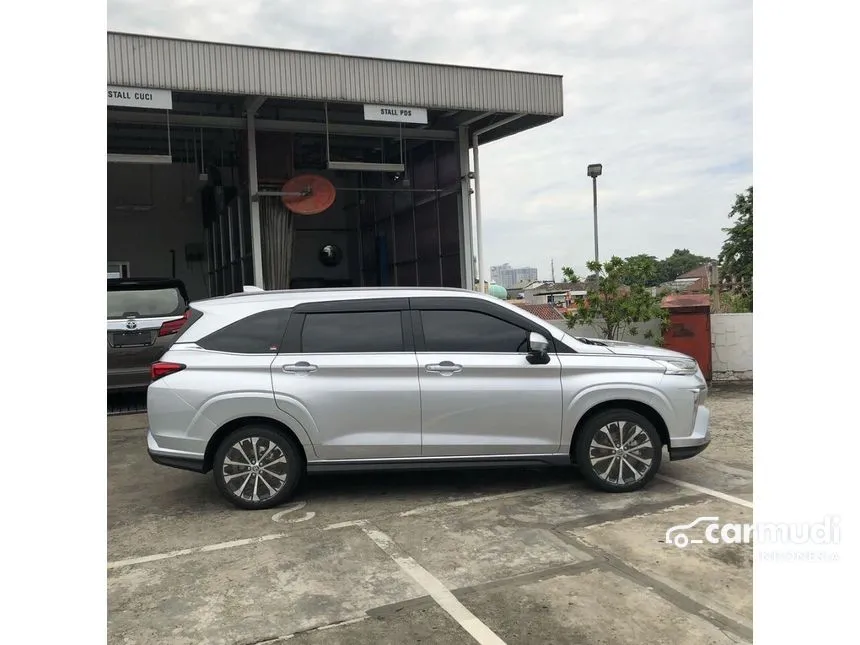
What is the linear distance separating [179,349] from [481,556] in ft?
9.55

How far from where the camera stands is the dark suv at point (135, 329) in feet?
31.7

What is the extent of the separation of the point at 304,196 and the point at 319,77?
9.18 feet

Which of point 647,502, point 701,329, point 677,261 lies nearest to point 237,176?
point 701,329

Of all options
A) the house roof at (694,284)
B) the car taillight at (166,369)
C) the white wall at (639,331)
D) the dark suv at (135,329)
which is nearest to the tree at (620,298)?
the white wall at (639,331)

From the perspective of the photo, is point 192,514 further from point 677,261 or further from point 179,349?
point 677,261

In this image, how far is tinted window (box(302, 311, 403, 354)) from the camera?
5.86m

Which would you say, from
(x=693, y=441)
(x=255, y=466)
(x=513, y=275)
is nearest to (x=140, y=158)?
(x=255, y=466)

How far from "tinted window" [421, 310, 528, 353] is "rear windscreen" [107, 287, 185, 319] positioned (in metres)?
5.29

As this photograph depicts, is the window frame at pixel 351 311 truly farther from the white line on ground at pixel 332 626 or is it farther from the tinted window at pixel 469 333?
the white line on ground at pixel 332 626

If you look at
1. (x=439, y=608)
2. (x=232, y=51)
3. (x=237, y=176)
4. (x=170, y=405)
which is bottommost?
(x=439, y=608)

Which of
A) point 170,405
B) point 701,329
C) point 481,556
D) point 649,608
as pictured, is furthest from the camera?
point 701,329

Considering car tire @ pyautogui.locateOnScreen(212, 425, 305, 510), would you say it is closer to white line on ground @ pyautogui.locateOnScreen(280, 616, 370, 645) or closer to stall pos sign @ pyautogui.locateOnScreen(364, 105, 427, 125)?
white line on ground @ pyautogui.locateOnScreen(280, 616, 370, 645)

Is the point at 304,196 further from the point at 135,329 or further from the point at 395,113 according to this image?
the point at 135,329
